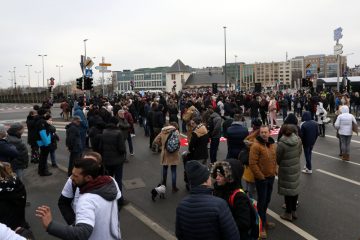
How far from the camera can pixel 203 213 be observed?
3.07 meters

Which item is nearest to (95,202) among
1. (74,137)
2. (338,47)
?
(74,137)

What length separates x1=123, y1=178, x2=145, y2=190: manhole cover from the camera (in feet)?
27.7

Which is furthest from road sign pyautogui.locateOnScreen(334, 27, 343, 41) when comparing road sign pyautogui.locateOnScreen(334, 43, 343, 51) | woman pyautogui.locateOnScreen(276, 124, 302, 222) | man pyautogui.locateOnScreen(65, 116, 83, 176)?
man pyautogui.locateOnScreen(65, 116, 83, 176)

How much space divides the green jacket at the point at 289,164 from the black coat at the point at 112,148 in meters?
3.11

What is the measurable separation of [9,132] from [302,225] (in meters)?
6.13

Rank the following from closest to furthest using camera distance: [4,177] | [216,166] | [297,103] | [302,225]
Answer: [216,166]
[4,177]
[302,225]
[297,103]

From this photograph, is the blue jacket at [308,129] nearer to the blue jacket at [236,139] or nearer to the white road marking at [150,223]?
the blue jacket at [236,139]

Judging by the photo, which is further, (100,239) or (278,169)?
(278,169)

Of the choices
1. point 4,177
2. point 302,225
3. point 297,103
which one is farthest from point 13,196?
point 297,103

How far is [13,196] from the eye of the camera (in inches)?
159

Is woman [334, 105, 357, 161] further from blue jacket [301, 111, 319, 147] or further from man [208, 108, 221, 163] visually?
man [208, 108, 221, 163]

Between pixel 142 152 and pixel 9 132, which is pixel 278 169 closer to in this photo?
pixel 9 132

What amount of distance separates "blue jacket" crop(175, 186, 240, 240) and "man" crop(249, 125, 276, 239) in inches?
92.3

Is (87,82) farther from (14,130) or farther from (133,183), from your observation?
(14,130)
